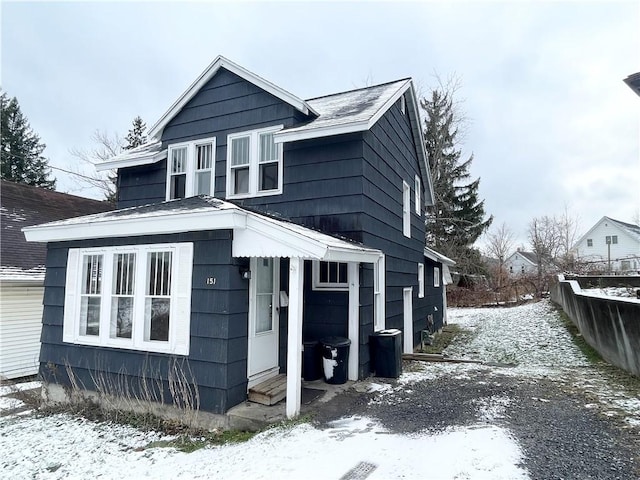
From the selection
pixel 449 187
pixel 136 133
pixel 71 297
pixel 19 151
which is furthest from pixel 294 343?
pixel 19 151

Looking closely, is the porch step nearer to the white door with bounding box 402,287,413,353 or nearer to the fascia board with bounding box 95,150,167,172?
the white door with bounding box 402,287,413,353

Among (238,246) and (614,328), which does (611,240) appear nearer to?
(614,328)

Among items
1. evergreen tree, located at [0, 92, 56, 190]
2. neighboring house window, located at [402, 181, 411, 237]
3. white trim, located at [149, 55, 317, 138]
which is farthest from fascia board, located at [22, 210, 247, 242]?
evergreen tree, located at [0, 92, 56, 190]

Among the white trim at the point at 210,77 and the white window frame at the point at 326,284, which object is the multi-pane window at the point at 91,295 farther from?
the white trim at the point at 210,77

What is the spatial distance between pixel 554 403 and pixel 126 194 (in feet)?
33.8

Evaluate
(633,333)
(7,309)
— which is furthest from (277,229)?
(7,309)

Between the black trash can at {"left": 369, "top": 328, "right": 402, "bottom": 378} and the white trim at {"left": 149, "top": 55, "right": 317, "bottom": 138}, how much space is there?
497 cm

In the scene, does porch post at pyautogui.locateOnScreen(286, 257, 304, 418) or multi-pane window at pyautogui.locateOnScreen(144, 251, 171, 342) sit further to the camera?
multi-pane window at pyautogui.locateOnScreen(144, 251, 171, 342)

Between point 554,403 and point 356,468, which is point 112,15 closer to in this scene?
point 356,468

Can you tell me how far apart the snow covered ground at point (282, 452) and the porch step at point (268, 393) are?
69cm

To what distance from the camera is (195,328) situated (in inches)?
218

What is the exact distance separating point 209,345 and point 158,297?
4.01ft

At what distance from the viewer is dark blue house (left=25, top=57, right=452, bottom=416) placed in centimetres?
544

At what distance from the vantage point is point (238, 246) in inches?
216
